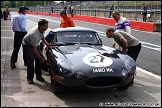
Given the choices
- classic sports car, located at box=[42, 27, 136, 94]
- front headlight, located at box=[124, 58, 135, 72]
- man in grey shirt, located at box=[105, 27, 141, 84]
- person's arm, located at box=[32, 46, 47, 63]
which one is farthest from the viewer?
person's arm, located at box=[32, 46, 47, 63]

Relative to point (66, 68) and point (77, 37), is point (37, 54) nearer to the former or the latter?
point (77, 37)

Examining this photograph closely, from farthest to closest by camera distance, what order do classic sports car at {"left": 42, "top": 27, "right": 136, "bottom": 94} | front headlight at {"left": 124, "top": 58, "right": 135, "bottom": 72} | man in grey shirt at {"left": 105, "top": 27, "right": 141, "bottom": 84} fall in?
1. man in grey shirt at {"left": 105, "top": 27, "right": 141, "bottom": 84}
2. front headlight at {"left": 124, "top": 58, "right": 135, "bottom": 72}
3. classic sports car at {"left": 42, "top": 27, "right": 136, "bottom": 94}

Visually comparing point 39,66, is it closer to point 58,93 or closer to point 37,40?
point 37,40

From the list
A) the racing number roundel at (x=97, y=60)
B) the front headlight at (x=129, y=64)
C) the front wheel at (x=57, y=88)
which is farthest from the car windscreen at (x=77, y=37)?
the front wheel at (x=57, y=88)

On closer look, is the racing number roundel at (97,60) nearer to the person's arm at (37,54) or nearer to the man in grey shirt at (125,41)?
the man in grey shirt at (125,41)

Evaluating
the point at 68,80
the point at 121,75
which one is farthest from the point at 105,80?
the point at 68,80

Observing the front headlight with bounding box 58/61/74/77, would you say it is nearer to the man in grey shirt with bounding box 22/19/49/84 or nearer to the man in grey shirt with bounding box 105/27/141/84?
the man in grey shirt with bounding box 22/19/49/84

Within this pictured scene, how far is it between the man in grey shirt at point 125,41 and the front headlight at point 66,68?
4.29ft

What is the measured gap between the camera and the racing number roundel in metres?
5.06

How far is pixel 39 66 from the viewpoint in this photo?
6.57m

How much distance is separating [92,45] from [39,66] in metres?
1.33

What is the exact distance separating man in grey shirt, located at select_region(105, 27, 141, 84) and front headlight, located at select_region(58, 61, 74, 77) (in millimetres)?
1307

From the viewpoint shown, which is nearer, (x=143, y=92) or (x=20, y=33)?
(x=143, y=92)

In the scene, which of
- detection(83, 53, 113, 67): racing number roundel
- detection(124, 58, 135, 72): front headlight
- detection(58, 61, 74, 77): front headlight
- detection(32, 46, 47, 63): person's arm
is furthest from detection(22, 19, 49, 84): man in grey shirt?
detection(124, 58, 135, 72): front headlight
